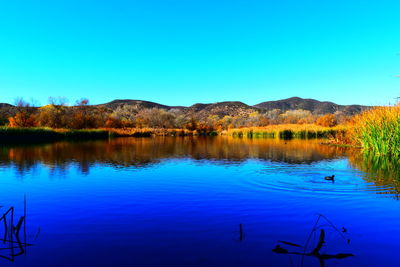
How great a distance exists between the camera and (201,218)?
517cm

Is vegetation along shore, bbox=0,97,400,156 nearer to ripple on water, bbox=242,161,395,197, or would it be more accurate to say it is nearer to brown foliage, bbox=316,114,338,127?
brown foliage, bbox=316,114,338,127

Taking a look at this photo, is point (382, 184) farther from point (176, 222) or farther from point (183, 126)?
point (183, 126)

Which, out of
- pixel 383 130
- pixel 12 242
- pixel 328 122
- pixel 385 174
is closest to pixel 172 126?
pixel 328 122

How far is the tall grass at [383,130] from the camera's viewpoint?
43.2 ft

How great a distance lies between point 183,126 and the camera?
51.4 meters

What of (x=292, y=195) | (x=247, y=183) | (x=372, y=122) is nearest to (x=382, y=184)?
(x=292, y=195)

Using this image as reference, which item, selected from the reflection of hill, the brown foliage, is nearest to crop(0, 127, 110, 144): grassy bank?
the reflection of hill

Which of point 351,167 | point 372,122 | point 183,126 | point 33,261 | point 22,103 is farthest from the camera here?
point 183,126

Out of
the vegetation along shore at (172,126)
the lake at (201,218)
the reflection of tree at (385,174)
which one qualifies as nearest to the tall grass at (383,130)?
the vegetation along shore at (172,126)

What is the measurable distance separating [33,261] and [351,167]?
10.4 m

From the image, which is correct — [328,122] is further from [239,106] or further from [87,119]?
[239,106]

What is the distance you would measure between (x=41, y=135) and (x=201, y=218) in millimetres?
28388

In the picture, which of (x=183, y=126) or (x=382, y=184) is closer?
(x=382, y=184)

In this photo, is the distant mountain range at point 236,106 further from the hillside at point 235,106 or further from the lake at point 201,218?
the lake at point 201,218
